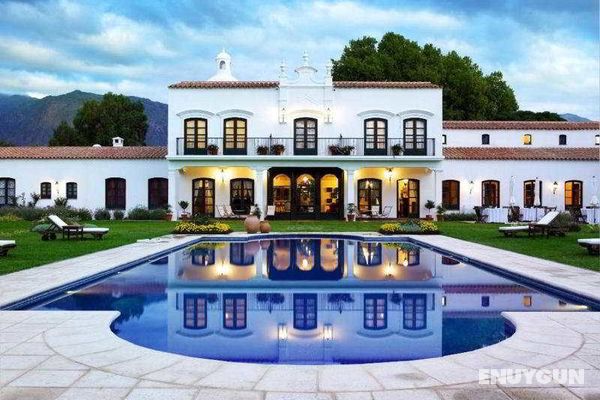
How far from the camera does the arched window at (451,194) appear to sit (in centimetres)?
2919

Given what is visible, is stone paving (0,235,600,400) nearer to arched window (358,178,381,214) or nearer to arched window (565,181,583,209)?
arched window (358,178,381,214)

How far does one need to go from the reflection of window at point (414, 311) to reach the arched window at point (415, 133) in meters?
20.3

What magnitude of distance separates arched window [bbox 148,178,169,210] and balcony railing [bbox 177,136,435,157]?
88.1 inches

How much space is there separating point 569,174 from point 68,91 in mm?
124951

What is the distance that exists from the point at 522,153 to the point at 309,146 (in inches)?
447

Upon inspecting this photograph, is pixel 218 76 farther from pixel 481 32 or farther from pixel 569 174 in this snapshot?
pixel 569 174

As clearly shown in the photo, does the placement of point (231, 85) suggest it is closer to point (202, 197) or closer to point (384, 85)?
point (202, 197)

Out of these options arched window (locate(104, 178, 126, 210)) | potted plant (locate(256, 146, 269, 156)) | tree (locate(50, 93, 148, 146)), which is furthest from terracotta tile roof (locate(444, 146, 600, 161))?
tree (locate(50, 93, 148, 146))

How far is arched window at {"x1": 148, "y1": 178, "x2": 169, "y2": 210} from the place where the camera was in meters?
28.9

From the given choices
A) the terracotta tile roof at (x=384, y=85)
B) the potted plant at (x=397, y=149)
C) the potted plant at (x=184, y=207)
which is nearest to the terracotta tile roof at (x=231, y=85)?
the terracotta tile roof at (x=384, y=85)

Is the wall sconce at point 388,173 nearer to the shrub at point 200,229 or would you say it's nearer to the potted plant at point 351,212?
the potted plant at point 351,212

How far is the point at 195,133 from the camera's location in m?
28.1

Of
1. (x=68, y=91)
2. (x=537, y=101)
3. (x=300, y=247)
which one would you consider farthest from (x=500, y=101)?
(x=68, y=91)

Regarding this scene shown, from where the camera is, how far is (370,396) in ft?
12.6
